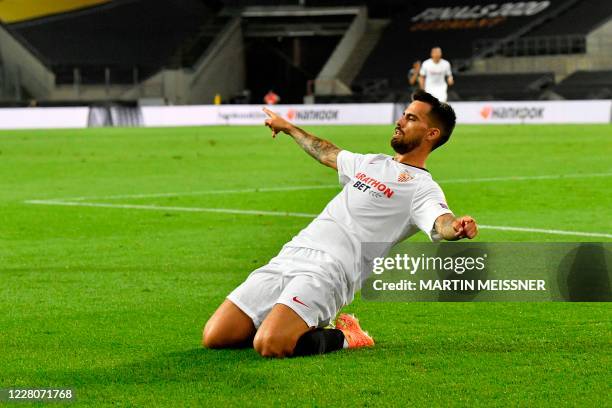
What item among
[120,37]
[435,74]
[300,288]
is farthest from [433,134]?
[120,37]

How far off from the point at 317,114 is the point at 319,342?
150 ft

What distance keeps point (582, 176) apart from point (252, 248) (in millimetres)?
10031

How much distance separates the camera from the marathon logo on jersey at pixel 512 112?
159ft

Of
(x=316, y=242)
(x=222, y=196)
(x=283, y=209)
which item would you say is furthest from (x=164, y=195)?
(x=316, y=242)

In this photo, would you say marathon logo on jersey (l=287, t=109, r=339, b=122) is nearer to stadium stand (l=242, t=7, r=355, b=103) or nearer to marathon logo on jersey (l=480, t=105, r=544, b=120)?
marathon logo on jersey (l=480, t=105, r=544, b=120)

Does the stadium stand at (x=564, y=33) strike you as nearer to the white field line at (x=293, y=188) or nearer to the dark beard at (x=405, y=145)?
the white field line at (x=293, y=188)

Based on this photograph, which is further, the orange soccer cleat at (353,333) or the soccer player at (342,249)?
the orange soccer cleat at (353,333)

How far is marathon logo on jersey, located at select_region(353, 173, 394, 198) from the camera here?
7.45 m

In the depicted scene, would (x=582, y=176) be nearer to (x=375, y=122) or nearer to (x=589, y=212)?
(x=589, y=212)

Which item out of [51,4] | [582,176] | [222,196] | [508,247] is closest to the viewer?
[508,247]

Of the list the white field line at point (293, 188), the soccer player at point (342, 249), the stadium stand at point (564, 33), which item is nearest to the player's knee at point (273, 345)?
the soccer player at point (342, 249)

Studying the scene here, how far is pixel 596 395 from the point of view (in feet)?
19.9

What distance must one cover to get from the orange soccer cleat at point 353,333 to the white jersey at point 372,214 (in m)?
0.15

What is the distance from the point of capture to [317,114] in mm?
52812
